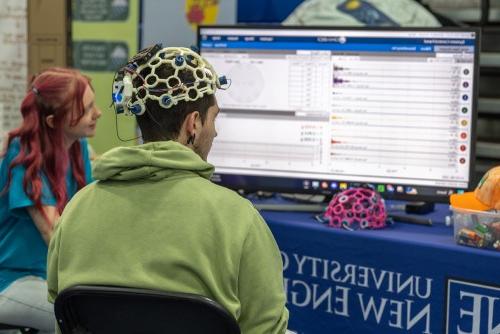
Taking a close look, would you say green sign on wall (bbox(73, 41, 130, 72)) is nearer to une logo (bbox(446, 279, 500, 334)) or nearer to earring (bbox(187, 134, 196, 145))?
une logo (bbox(446, 279, 500, 334))

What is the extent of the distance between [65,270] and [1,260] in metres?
0.94

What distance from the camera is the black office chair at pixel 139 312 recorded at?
116 cm

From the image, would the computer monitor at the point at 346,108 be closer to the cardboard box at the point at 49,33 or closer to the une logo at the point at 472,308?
the une logo at the point at 472,308

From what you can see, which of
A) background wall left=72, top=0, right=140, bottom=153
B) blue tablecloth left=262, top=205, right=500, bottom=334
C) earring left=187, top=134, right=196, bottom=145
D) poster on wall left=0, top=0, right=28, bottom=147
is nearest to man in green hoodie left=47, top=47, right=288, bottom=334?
earring left=187, top=134, right=196, bottom=145

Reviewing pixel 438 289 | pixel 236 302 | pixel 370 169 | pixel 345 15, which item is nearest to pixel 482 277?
pixel 438 289

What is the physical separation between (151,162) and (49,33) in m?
2.70

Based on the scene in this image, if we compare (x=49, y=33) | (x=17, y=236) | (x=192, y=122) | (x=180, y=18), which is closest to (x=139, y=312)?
(x=192, y=122)

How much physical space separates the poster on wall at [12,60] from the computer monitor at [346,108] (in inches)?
69.9

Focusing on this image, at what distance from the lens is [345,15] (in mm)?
2857

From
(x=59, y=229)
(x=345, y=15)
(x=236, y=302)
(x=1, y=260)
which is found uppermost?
(x=345, y=15)

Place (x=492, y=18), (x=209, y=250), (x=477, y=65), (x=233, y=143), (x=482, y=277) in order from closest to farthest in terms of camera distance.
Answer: (x=209, y=250) → (x=482, y=277) → (x=477, y=65) → (x=233, y=143) → (x=492, y=18)

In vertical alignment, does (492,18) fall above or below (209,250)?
above

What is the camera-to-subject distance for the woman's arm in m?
2.12

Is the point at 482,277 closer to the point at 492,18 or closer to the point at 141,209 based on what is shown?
the point at 141,209
